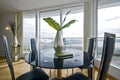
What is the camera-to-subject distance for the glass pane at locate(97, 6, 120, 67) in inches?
150

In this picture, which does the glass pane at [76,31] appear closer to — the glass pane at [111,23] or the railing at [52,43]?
the railing at [52,43]

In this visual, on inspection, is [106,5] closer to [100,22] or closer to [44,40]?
[100,22]

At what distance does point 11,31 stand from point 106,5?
13.9ft

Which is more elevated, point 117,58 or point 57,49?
point 57,49

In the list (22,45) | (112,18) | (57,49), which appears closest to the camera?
(57,49)

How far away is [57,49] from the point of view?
2369mm

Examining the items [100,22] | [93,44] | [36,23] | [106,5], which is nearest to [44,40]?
[36,23]

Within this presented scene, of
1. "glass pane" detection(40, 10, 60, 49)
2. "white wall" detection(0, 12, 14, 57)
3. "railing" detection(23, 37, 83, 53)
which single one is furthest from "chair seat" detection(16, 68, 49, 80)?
"white wall" detection(0, 12, 14, 57)

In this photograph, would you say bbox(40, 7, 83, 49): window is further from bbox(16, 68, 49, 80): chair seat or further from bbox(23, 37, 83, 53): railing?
bbox(16, 68, 49, 80): chair seat

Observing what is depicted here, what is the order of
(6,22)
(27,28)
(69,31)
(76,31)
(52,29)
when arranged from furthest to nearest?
(6,22) → (27,28) → (52,29) → (69,31) → (76,31)

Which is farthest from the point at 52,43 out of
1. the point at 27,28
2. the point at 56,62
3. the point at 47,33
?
the point at 56,62

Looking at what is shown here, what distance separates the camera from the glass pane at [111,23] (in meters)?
3.81

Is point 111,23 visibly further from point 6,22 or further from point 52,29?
point 6,22

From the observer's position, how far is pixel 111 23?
13.5ft
